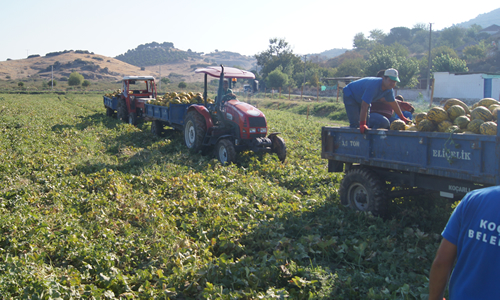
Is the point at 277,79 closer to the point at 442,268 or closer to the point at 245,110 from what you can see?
the point at 245,110

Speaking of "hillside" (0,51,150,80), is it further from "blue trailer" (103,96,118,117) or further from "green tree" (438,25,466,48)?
"blue trailer" (103,96,118,117)

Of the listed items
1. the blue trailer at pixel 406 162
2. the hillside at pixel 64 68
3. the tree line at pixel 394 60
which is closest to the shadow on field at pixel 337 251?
the blue trailer at pixel 406 162

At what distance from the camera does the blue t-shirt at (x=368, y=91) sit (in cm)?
639

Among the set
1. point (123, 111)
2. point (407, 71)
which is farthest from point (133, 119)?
point (407, 71)

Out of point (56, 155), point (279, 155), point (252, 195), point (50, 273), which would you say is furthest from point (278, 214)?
point (56, 155)

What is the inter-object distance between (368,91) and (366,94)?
0.07 m

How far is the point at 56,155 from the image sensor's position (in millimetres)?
9852

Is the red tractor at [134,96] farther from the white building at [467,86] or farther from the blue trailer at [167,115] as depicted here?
the white building at [467,86]

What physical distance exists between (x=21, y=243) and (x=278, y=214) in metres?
3.61

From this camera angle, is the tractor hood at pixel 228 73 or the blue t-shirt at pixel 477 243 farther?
the tractor hood at pixel 228 73

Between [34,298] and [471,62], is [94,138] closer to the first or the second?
[34,298]

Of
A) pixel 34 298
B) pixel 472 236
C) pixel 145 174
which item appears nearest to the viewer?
pixel 472 236

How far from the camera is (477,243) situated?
1852 mm

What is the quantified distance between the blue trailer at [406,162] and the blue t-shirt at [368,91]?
689 millimetres
